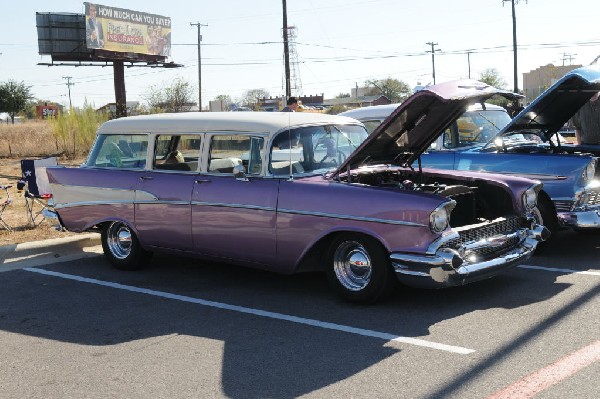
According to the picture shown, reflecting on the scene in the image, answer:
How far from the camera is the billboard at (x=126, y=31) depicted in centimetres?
4341

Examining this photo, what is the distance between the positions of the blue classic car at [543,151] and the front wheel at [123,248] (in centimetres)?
306

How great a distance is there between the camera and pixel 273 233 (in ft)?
19.6

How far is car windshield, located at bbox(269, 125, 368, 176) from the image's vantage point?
243 inches

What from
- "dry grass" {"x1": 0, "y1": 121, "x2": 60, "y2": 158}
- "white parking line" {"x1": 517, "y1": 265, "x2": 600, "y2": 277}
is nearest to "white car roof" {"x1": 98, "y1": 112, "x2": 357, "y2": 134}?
"white parking line" {"x1": 517, "y1": 265, "x2": 600, "y2": 277}

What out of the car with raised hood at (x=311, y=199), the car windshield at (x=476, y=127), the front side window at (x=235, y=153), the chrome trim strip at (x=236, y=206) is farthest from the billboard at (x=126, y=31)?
the chrome trim strip at (x=236, y=206)

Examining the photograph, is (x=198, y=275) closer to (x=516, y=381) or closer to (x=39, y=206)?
(x=516, y=381)

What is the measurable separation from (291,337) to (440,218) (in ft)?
4.88

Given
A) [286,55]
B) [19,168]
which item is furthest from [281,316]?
[286,55]

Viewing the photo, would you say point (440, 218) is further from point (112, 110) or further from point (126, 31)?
point (126, 31)

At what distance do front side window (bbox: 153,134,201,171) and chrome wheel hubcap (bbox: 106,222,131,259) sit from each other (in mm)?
856

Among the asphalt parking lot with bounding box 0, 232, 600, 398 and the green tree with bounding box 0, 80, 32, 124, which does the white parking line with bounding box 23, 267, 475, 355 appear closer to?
the asphalt parking lot with bounding box 0, 232, 600, 398

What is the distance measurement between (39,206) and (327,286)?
24.2 ft

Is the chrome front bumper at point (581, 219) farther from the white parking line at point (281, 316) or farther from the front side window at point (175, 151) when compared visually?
the front side window at point (175, 151)

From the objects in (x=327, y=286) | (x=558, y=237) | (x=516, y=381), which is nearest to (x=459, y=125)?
(x=558, y=237)
